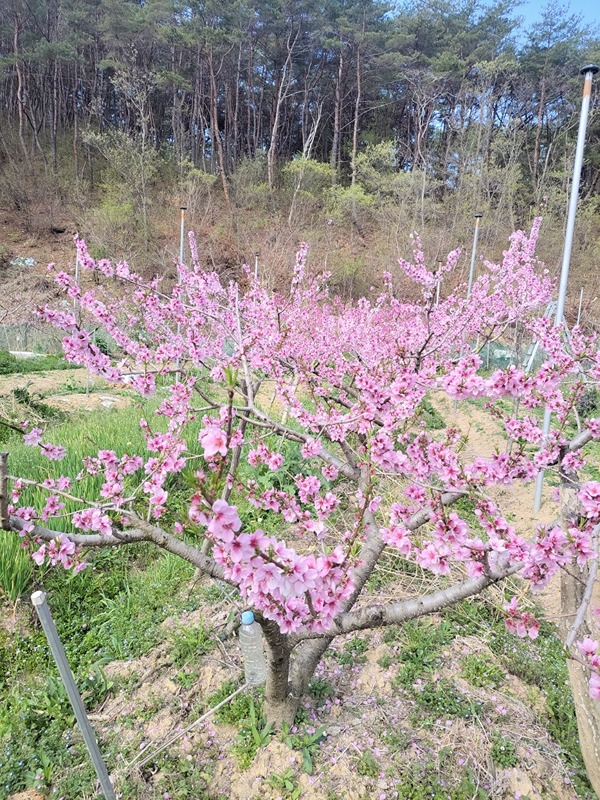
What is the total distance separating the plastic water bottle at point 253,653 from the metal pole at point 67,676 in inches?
24.7

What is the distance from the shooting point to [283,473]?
4.00 meters

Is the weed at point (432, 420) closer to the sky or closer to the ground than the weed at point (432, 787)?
closer to the ground

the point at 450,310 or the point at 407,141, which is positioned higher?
the point at 407,141

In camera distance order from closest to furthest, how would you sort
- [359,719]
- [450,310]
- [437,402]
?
[359,719]
[450,310]
[437,402]

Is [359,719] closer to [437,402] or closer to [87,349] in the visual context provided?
[87,349]

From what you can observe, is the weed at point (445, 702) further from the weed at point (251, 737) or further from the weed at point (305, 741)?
the weed at point (251, 737)

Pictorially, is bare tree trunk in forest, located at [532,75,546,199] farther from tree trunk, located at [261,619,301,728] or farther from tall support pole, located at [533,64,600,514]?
tree trunk, located at [261,619,301,728]

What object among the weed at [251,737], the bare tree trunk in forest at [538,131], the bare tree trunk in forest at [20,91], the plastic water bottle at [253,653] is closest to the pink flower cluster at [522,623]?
the plastic water bottle at [253,653]

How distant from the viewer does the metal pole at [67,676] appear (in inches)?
49.1

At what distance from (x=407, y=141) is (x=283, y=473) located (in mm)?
28479

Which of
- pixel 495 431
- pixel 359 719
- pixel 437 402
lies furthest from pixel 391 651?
pixel 437 402

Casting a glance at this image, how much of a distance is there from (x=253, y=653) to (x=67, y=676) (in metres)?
0.84

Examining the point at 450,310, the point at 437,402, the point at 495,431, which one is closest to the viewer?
the point at 495,431

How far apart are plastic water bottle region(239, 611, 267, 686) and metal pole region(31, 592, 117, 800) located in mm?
627
